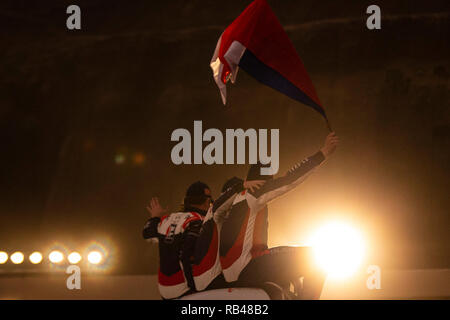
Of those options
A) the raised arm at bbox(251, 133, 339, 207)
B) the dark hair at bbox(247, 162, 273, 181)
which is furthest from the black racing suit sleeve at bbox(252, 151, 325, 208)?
the dark hair at bbox(247, 162, 273, 181)

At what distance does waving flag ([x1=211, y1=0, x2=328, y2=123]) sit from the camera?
14.7ft

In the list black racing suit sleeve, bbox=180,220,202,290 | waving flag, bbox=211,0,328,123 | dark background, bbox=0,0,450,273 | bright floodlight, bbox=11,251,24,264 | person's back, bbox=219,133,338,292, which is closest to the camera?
person's back, bbox=219,133,338,292

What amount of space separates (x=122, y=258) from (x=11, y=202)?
76.8 inches

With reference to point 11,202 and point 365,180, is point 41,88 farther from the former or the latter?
point 365,180

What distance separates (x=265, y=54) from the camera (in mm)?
4547

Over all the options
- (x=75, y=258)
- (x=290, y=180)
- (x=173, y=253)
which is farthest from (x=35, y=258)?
(x=290, y=180)

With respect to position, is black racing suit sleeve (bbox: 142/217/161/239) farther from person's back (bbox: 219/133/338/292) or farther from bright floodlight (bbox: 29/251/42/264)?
bright floodlight (bbox: 29/251/42/264)

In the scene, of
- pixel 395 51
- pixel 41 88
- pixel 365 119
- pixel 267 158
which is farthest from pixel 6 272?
pixel 395 51

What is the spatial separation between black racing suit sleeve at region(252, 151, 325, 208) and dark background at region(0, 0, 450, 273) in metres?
3.91

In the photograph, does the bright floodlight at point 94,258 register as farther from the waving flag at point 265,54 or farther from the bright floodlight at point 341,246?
the waving flag at point 265,54

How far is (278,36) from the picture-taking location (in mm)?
4605

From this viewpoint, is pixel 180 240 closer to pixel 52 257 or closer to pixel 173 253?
pixel 173 253

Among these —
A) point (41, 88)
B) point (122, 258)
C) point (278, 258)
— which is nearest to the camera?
point (278, 258)

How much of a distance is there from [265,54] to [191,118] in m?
3.81
